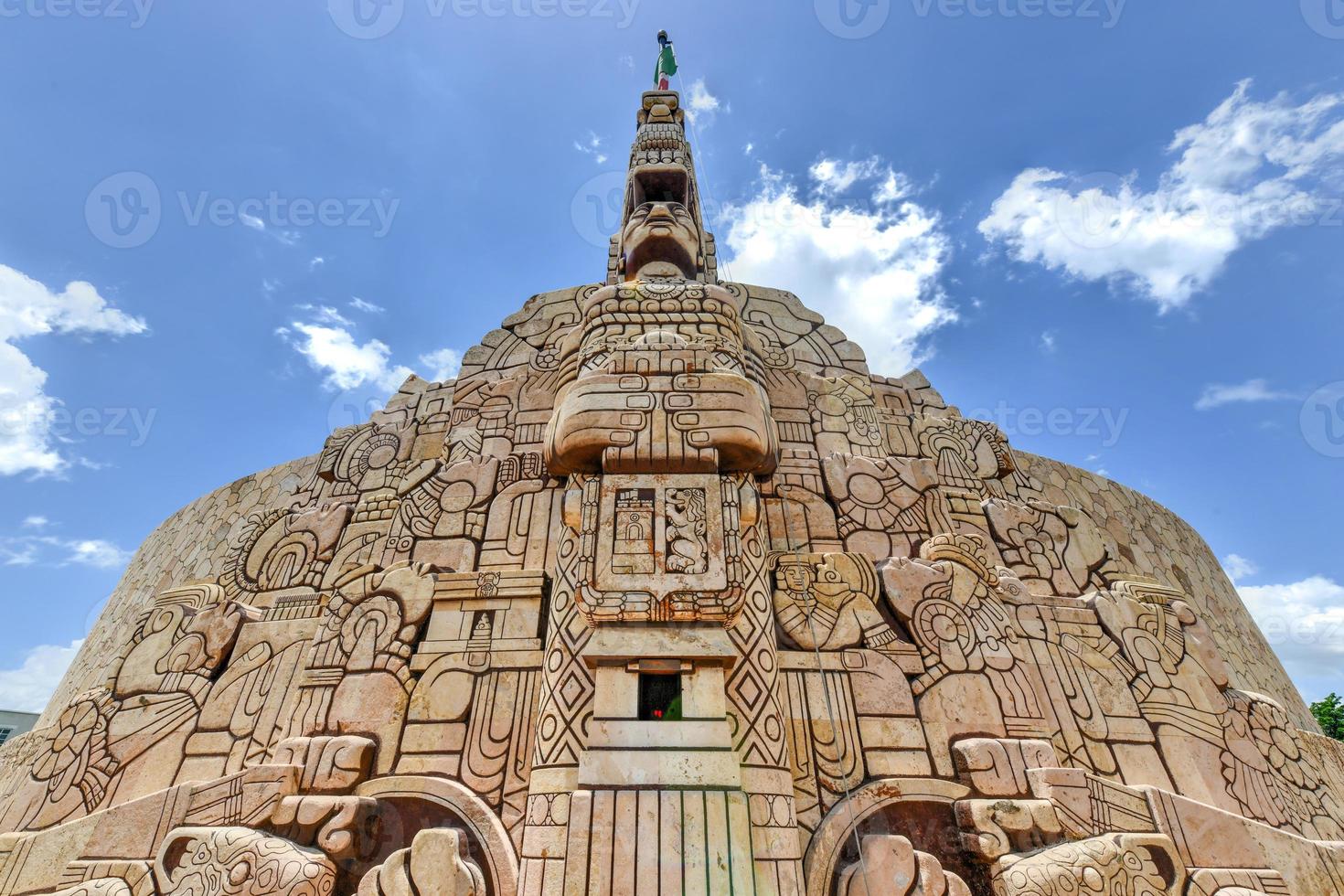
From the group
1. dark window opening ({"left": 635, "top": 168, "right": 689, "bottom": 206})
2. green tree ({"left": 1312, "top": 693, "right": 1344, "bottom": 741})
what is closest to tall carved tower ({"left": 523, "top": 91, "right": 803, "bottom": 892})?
dark window opening ({"left": 635, "top": 168, "right": 689, "bottom": 206})

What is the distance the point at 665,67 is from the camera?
383 inches

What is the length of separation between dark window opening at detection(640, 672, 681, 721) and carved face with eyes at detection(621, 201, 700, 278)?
3981 millimetres

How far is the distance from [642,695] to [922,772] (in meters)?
1.79

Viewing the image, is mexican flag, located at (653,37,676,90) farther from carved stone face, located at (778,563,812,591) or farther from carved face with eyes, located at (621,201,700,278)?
carved stone face, located at (778,563,812,591)

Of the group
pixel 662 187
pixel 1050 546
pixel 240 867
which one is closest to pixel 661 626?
pixel 240 867

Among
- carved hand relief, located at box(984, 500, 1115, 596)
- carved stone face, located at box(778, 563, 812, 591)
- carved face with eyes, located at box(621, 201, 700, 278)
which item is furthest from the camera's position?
carved face with eyes, located at box(621, 201, 700, 278)

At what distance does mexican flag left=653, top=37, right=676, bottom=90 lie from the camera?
9586 millimetres

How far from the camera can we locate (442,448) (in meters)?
6.19

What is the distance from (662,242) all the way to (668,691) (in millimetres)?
4421

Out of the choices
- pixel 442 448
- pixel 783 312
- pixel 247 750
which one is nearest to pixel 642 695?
pixel 247 750

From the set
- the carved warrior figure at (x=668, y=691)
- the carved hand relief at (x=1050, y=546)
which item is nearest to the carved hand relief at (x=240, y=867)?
the carved warrior figure at (x=668, y=691)

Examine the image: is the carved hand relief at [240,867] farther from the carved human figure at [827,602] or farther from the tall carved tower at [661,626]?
the carved human figure at [827,602]

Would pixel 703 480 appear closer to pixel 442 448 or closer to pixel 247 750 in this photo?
pixel 442 448

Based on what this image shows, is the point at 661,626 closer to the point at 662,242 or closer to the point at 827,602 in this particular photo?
the point at 827,602
